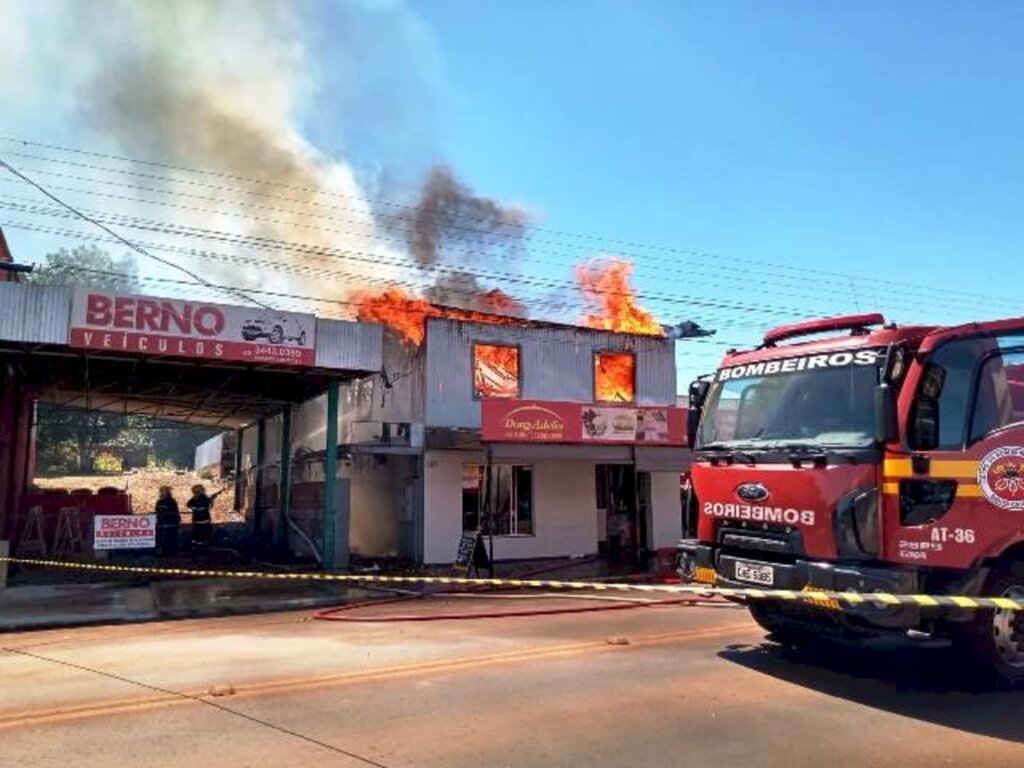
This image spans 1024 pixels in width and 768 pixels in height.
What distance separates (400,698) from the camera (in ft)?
21.8

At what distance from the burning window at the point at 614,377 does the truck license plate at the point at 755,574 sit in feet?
49.6

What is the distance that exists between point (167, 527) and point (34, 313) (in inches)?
299

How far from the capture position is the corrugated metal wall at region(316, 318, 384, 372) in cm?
1659

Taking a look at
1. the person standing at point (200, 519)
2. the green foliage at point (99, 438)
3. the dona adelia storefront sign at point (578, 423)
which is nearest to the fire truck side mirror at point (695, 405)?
the dona adelia storefront sign at point (578, 423)

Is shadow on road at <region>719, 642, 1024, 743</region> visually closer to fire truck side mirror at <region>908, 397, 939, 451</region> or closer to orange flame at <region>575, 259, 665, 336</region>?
fire truck side mirror at <region>908, 397, 939, 451</region>

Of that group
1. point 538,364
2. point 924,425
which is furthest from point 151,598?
point 924,425

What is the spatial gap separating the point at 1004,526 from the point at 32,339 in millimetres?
14185

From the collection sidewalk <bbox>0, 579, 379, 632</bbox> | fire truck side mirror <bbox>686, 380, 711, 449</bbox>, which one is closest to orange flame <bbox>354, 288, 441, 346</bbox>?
sidewalk <bbox>0, 579, 379, 632</bbox>

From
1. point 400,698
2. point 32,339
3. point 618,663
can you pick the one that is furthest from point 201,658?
point 32,339

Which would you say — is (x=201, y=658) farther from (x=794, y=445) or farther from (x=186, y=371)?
(x=186, y=371)

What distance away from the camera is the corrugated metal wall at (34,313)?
1439 cm

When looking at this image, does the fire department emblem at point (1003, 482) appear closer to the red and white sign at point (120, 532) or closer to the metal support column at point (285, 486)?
the red and white sign at point (120, 532)

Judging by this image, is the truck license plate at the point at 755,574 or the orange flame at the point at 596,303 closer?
the truck license plate at the point at 755,574

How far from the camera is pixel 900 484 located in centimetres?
673
